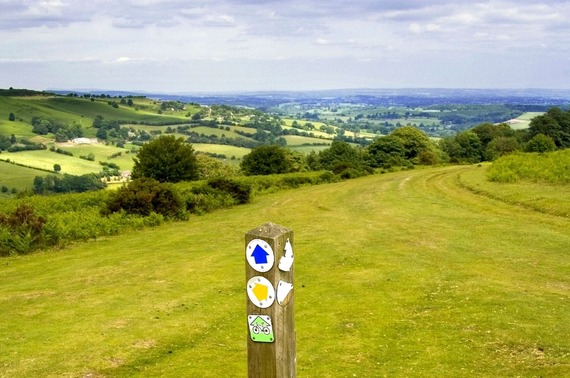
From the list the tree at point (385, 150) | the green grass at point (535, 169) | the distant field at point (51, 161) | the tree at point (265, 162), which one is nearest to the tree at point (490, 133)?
the tree at point (385, 150)

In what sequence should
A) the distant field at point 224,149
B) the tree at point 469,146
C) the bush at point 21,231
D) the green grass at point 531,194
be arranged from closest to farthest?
the bush at point 21,231, the green grass at point 531,194, the tree at point 469,146, the distant field at point 224,149

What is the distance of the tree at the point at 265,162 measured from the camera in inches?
2399

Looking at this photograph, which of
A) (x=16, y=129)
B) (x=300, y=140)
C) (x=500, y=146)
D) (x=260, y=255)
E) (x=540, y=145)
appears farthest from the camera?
(x=300, y=140)

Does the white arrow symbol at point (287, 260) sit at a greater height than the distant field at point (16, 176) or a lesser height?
greater

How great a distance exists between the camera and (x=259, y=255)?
5.64 metres

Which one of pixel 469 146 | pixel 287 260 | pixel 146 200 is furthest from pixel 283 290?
pixel 469 146

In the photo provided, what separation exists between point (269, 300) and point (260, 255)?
1.51 feet

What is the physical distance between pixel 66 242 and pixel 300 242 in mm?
9807

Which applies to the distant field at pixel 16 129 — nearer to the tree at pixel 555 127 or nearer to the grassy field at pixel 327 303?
the tree at pixel 555 127

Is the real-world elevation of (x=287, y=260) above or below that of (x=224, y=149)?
above

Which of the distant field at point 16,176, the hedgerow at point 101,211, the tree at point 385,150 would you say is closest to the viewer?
the hedgerow at point 101,211

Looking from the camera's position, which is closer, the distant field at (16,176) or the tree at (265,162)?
the tree at (265,162)

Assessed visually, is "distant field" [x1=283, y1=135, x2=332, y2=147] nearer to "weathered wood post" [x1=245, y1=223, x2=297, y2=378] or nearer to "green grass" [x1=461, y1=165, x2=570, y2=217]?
"green grass" [x1=461, y1=165, x2=570, y2=217]

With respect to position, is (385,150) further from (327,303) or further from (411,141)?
(327,303)
